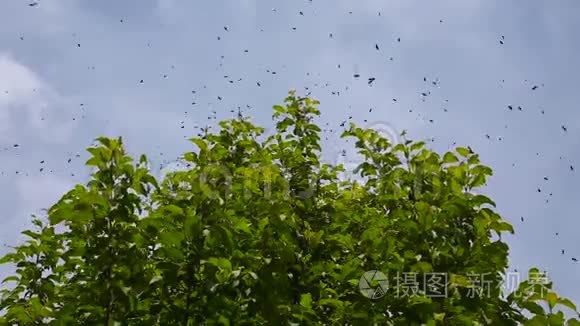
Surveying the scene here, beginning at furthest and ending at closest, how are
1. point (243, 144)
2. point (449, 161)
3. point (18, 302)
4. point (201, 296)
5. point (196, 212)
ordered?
point (243, 144) → point (18, 302) → point (449, 161) → point (196, 212) → point (201, 296)

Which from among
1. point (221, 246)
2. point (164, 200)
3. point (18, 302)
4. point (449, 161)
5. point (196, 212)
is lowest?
point (18, 302)

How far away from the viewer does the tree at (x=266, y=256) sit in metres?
4.52

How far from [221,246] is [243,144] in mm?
2491

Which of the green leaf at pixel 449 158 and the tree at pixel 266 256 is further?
the green leaf at pixel 449 158

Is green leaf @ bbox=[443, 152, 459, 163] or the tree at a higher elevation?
green leaf @ bbox=[443, 152, 459, 163]

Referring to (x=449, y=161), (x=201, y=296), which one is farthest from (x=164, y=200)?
(x=449, y=161)

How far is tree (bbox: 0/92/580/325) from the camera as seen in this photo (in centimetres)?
452

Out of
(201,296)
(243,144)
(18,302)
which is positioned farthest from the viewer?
(243,144)

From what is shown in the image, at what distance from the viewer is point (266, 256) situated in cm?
490

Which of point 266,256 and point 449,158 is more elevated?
point 449,158

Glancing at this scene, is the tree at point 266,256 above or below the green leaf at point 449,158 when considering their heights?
below

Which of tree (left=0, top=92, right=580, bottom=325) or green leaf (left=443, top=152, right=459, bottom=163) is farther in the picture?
green leaf (left=443, top=152, right=459, bottom=163)

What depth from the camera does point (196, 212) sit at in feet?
15.8

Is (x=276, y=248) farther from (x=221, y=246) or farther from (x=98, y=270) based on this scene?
(x=98, y=270)
